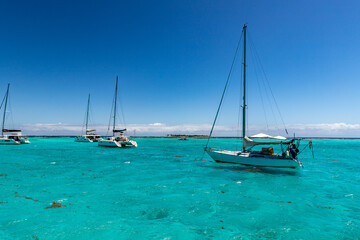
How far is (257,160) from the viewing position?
23.6 metres

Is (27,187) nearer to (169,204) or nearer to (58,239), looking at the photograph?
(58,239)

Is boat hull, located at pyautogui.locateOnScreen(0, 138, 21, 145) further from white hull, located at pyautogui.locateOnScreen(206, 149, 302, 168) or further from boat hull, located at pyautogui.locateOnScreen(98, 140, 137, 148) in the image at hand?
white hull, located at pyautogui.locateOnScreen(206, 149, 302, 168)

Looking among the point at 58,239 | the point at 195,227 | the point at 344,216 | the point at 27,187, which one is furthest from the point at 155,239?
the point at 27,187

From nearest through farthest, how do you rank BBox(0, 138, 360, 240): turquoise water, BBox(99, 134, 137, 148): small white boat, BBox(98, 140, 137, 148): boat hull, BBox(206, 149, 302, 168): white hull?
BBox(0, 138, 360, 240): turquoise water → BBox(206, 149, 302, 168): white hull → BBox(98, 140, 137, 148): boat hull → BBox(99, 134, 137, 148): small white boat

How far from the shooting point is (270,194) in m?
13.9

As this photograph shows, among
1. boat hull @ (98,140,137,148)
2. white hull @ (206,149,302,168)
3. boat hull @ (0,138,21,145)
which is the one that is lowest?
boat hull @ (0,138,21,145)

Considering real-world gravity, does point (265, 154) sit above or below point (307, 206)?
above

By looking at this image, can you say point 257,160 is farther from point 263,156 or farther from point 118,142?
point 118,142

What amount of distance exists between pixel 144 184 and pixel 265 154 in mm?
16155

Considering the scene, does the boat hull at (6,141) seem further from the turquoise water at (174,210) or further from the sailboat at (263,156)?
the sailboat at (263,156)

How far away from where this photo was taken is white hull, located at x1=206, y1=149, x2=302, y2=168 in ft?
74.3

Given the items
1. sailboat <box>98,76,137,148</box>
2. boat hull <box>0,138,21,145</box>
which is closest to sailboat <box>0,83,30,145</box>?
boat hull <box>0,138,21,145</box>

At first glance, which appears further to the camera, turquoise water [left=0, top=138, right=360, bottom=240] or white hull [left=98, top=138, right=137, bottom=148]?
white hull [left=98, top=138, right=137, bottom=148]

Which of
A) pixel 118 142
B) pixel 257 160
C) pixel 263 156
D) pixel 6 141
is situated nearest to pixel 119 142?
pixel 118 142
